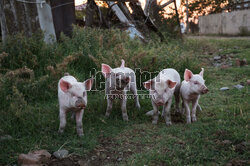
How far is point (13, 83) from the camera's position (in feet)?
15.1

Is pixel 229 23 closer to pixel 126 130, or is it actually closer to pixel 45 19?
pixel 45 19

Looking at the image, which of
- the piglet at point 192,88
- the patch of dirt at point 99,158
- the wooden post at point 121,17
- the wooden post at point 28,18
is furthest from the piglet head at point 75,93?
the wooden post at point 121,17

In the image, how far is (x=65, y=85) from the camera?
3.50 m

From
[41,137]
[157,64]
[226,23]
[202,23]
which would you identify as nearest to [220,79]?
[157,64]

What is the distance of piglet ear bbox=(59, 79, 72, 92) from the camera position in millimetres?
3475

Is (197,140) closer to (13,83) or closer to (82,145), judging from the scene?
(82,145)

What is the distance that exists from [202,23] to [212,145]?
2234 cm

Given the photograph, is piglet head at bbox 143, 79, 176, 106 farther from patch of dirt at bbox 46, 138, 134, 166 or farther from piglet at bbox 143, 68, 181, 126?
patch of dirt at bbox 46, 138, 134, 166

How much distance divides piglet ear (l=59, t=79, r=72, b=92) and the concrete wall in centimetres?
1566

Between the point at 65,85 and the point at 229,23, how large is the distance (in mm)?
17493

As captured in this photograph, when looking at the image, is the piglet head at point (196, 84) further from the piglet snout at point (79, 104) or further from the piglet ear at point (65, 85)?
the piglet ear at point (65, 85)

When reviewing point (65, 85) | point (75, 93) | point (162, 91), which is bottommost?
point (162, 91)

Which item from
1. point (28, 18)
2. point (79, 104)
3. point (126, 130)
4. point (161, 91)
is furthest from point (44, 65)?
point (161, 91)

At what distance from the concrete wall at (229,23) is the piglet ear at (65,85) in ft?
51.4
